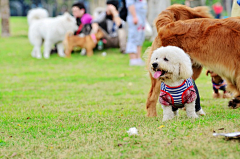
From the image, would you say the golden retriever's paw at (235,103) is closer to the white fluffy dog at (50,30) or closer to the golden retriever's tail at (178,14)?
the golden retriever's tail at (178,14)

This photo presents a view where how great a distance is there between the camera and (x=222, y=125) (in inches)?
142

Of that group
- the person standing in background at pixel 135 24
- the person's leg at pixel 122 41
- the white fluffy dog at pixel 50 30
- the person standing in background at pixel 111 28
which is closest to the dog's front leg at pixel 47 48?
the white fluffy dog at pixel 50 30

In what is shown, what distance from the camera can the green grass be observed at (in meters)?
3.06

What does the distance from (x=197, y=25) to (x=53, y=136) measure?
222cm

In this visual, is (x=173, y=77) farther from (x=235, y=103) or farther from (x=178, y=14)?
(x=235, y=103)

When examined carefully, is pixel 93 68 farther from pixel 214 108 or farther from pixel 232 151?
pixel 232 151

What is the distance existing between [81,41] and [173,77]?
9.53 meters

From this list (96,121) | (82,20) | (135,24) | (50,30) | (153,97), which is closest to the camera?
(96,121)

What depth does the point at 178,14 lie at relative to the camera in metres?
4.86

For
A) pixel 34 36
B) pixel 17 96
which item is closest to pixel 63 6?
pixel 34 36

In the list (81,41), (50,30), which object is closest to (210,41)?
(50,30)

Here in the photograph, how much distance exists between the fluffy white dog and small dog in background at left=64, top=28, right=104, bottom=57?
920 cm

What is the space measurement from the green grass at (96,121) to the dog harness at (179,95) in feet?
0.76

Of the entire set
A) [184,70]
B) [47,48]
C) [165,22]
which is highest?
[165,22]
